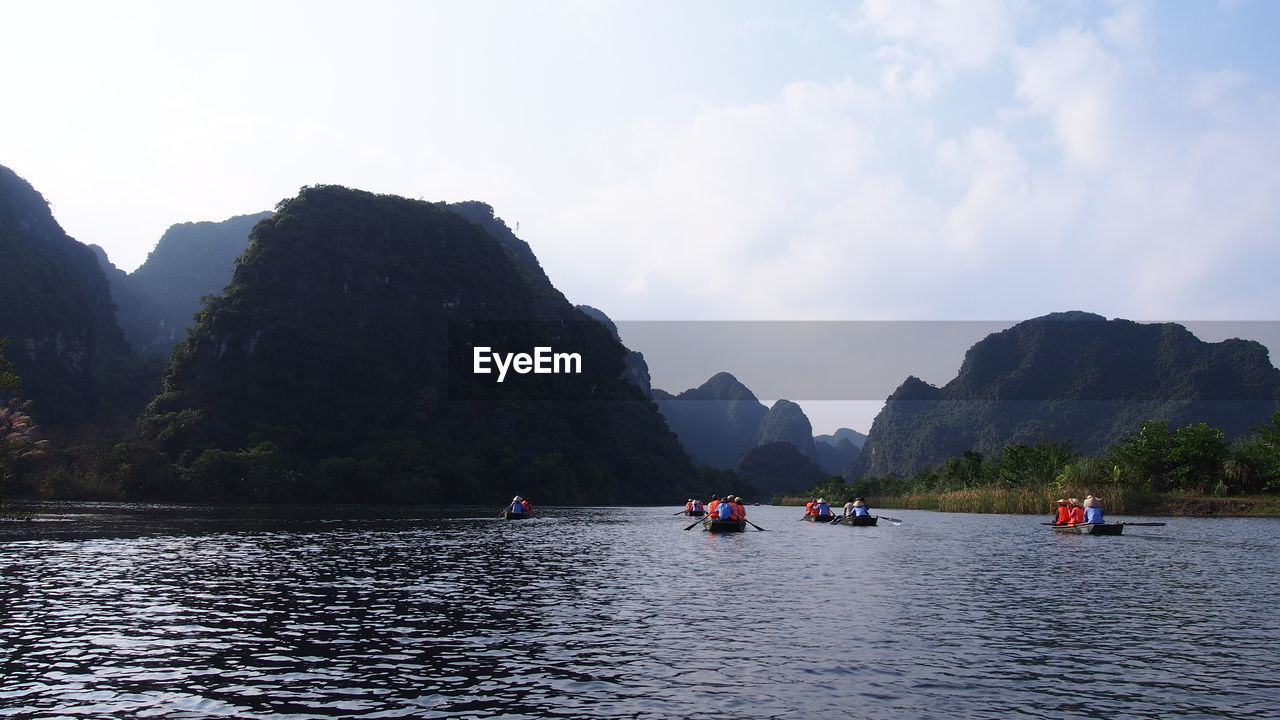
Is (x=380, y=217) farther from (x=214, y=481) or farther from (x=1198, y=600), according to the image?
(x=1198, y=600)

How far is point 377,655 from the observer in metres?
16.5

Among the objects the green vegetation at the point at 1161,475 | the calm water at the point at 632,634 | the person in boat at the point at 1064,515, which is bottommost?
the calm water at the point at 632,634

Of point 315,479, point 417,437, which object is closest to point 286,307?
point 417,437

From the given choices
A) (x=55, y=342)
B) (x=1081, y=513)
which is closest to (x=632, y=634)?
(x=1081, y=513)

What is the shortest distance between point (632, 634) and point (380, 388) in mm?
144521

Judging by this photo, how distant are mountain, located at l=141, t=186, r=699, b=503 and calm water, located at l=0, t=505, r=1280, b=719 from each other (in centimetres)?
9142

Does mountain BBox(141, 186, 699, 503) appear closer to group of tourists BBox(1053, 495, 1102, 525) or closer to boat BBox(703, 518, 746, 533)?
boat BBox(703, 518, 746, 533)

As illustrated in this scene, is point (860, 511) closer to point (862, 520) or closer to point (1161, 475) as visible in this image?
point (862, 520)

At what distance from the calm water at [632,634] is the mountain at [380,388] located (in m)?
91.4

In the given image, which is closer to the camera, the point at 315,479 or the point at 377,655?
the point at 377,655

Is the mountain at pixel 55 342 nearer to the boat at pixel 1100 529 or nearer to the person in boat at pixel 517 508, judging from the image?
the person in boat at pixel 517 508

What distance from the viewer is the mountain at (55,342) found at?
511 ft

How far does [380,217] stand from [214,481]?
8560 centimetres

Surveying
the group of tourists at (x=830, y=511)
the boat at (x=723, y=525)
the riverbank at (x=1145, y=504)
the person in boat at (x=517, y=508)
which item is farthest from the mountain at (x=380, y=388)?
the riverbank at (x=1145, y=504)
